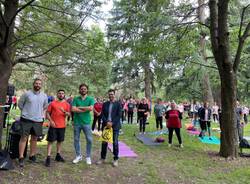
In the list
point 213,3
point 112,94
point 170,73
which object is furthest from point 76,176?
point 170,73

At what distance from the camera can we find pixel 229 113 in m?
8.68

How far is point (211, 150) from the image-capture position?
399 inches

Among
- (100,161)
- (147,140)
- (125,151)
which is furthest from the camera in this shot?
(147,140)

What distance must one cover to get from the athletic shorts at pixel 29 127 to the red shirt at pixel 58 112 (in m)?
0.42

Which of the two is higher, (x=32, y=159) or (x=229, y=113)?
(x=229, y=113)

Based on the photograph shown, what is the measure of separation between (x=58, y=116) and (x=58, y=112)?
9cm

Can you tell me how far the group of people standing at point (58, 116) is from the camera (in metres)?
6.14

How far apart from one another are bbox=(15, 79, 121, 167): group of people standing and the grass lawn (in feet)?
1.13

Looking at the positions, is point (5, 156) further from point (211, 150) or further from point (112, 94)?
point (211, 150)

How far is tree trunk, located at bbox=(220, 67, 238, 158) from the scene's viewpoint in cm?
864

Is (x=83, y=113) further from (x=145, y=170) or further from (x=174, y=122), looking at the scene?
(x=174, y=122)

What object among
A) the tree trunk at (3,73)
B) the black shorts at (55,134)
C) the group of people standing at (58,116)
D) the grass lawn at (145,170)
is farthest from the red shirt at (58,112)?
the tree trunk at (3,73)

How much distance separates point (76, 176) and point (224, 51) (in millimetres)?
5348

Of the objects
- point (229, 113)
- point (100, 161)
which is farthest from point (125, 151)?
point (229, 113)
